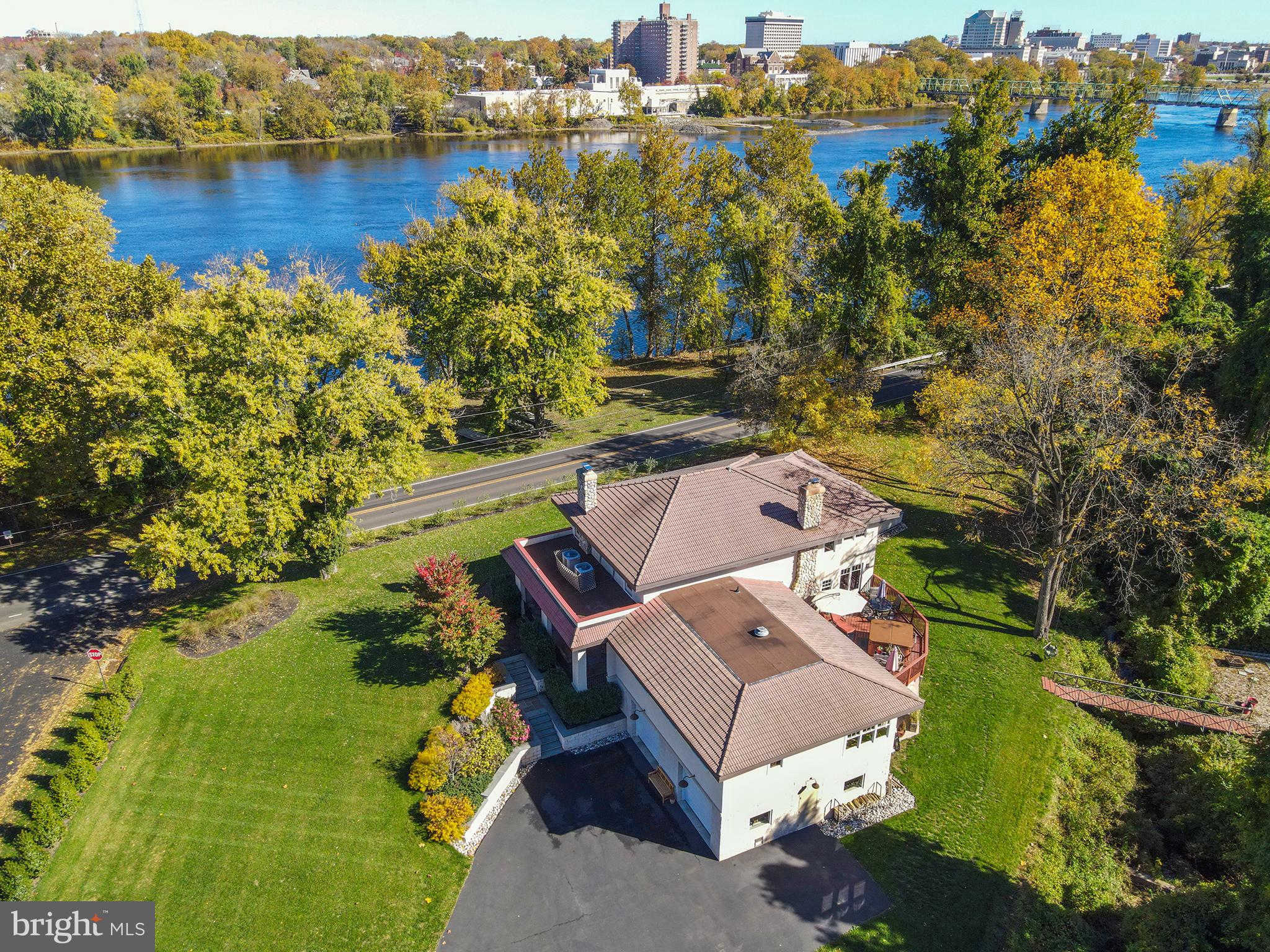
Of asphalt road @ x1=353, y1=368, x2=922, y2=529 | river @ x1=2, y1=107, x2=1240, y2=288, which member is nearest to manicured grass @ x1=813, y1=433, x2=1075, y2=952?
asphalt road @ x1=353, y1=368, x2=922, y2=529

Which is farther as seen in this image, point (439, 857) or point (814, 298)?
point (814, 298)

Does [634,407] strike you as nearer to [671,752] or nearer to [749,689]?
Result: [671,752]

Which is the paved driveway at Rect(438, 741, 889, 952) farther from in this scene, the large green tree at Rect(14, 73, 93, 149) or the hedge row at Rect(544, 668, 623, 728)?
the large green tree at Rect(14, 73, 93, 149)

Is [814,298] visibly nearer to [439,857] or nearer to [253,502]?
[253,502]

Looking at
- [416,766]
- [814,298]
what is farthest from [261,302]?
[814,298]

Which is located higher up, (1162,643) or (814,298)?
(814,298)

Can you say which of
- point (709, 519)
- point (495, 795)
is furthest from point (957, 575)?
point (495, 795)

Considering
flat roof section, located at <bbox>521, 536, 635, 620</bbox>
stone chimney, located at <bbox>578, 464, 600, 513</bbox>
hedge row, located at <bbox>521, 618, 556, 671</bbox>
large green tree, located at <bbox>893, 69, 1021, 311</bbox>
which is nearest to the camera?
flat roof section, located at <bbox>521, 536, 635, 620</bbox>
